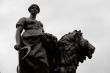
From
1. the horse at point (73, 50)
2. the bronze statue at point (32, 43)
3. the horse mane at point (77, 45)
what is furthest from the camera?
the horse mane at point (77, 45)

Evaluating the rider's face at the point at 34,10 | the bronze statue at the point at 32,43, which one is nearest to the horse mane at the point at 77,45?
the bronze statue at the point at 32,43

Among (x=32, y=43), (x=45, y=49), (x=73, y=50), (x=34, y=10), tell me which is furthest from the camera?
(x=34, y=10)

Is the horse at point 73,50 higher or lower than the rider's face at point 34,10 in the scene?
lower

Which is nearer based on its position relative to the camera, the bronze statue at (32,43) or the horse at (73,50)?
the bronze statue at (32,43)

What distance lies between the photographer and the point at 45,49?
12.1 metres

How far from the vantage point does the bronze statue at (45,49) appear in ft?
38.0

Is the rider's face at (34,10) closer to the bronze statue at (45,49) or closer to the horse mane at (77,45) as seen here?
the bronze statue at (45,49)

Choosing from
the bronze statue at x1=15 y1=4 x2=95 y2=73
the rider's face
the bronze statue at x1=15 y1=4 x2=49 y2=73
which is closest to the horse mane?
the bronze statue at x1=15 y1=4 x2=95 y2=73

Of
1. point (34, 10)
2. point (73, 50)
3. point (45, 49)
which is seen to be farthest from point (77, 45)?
point (34, 10)

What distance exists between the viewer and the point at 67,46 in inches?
496

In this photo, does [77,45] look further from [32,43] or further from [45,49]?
[32,43]

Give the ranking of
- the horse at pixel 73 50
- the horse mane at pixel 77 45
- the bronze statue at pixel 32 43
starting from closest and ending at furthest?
the bronze statue at pixel 32 43
the horse at pixel 73 50
the horse mane at pixel 77 45

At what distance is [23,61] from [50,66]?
1074 mm

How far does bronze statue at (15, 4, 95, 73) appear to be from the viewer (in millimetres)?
11586
